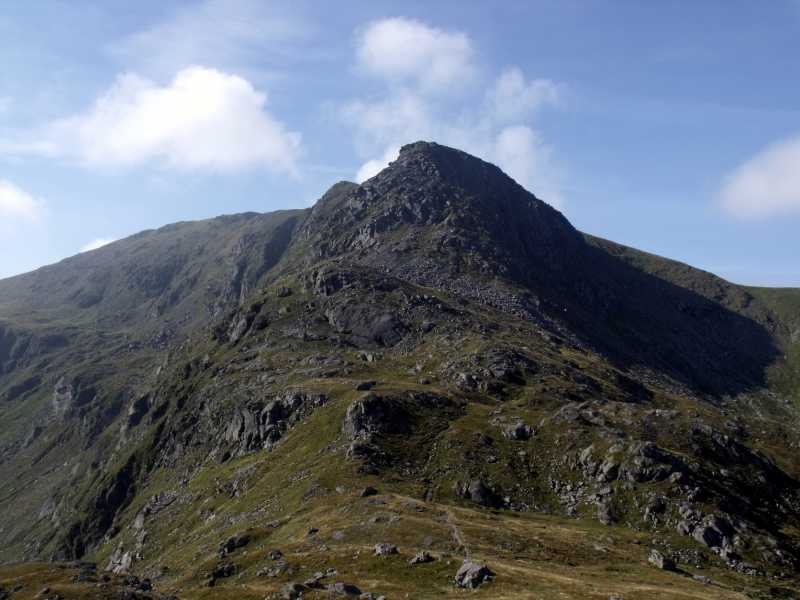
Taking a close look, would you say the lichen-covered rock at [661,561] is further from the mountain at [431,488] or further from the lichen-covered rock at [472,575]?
the lichen-covered rock at [472,575]

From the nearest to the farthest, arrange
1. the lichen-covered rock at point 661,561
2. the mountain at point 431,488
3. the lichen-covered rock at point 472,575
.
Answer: the lichen-covered rock at point 472,575 < the mountain at point 431,488 < the lichen-covered rock at point 661,561

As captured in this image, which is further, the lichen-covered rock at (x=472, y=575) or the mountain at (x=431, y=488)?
→ the mountain at (x=431, y=488)

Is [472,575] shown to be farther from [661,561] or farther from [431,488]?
[431,488]

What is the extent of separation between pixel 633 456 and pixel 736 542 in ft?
73.0

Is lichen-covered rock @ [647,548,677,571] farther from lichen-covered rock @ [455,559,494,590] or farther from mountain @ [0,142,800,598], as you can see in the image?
lichen-covered rock @ [455,559,494,590]

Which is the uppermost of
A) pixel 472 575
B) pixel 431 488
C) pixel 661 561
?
pixel 431 488

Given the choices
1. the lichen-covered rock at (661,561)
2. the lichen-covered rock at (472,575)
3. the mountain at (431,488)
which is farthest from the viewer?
the lichen-covered rock at (661,561)

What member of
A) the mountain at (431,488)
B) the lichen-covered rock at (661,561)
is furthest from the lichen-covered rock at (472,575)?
the lichen-covered rock at (661,561)

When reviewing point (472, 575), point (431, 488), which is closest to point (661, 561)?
point (472, 575)

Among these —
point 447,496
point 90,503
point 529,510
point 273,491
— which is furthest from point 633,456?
point 90,503

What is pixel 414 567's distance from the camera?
8000 centimetres

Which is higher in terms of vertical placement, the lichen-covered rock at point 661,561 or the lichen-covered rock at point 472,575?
the lichen-covered rock at point 472,575

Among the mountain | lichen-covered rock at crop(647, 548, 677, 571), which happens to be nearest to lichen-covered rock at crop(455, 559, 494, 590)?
the mountain

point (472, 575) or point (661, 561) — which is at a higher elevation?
point (472, 575)
